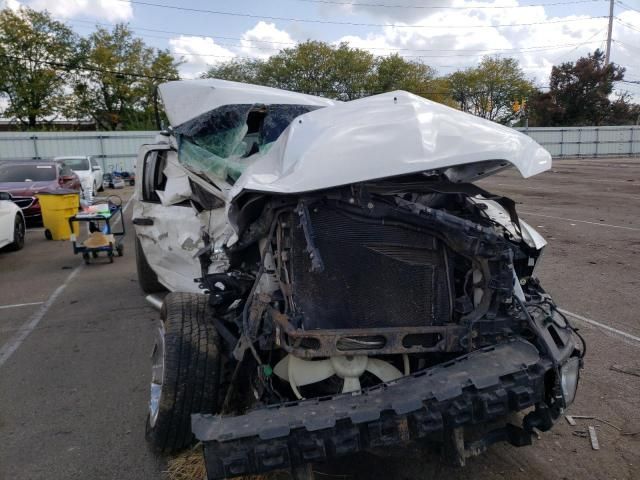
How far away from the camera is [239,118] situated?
4578 mm

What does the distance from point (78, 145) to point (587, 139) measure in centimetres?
3458

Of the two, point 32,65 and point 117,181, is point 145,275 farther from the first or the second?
point 32,65

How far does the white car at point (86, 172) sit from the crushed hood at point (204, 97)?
12.4 meters

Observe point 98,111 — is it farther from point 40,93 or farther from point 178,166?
point 178,166

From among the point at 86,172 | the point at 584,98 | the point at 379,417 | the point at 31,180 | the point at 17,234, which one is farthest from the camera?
the point at 584,98

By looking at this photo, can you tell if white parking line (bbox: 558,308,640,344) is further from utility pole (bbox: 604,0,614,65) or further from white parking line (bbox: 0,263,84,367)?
utility pole (bbox: 604,0,614,65)

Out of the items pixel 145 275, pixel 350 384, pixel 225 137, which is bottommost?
pixel 145 275

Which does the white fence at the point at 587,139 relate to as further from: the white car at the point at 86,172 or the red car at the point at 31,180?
the red car at the point at 31,180

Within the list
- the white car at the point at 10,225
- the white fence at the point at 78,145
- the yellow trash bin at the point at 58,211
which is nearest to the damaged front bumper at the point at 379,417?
A: the white car at the point at 10,225

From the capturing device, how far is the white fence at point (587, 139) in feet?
126

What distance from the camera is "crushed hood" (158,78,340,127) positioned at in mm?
4504

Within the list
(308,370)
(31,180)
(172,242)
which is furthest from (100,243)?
(308,370)

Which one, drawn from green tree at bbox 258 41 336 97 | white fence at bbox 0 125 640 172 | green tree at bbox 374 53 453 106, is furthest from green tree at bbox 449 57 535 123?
white fence at bbox 0 125 640 172

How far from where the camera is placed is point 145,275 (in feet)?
20.8
